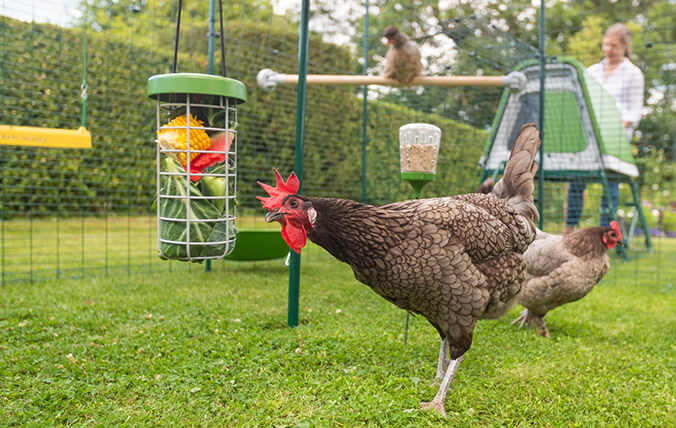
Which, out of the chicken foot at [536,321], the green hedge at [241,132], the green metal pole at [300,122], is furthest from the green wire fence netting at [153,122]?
the chicken foot at [536,321]

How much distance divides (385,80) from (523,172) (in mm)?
1798

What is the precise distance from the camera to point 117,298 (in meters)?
4.02

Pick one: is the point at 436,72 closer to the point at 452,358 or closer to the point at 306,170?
the point at 306,170

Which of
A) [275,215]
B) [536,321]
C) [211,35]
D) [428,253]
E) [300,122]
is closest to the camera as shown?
[275,215]

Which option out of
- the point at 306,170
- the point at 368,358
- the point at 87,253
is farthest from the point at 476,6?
the point at 368,358

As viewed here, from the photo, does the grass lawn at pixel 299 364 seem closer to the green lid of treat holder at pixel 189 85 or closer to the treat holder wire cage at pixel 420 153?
→ the treat holder wire cage at pixel 420 153

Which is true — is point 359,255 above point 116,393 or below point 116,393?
above

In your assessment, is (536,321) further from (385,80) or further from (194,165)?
(194,165)

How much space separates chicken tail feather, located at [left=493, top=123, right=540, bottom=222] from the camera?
2768 millimetres

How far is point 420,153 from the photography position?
3.05 meters

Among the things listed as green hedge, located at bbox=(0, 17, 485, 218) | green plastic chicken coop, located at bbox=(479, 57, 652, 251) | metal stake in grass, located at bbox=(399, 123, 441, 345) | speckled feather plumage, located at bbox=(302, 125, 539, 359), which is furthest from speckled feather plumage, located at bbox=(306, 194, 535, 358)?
green hedge, located at bbox=(0, 17, 485, 218)

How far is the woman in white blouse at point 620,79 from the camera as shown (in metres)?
5.79

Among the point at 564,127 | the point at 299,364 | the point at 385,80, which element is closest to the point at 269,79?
the point at 385,80

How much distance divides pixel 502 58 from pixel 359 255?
5.27 meters
